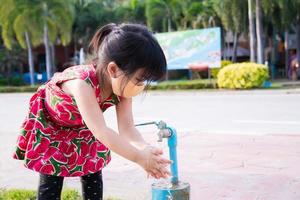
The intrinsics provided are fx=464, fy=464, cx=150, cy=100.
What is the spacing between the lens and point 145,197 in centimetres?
341

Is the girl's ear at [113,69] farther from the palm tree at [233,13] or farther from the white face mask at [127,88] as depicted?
the palm tree at [233,13]

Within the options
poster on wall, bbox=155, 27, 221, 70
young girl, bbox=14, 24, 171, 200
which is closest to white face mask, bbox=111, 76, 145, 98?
young girl, bbox=14, 24, 171, 200

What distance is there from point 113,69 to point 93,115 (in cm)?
19

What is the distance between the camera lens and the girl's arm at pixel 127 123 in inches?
81.5

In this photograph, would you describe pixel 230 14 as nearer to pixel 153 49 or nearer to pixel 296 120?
pixel 296 120

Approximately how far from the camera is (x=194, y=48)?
1727 centimetres

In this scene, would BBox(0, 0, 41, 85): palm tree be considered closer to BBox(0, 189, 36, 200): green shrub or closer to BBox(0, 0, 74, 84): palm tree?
BBox(0, 0, 74, 84): palm tree

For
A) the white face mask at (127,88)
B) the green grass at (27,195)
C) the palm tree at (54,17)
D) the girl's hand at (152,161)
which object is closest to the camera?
the girl's hand at (152,161)

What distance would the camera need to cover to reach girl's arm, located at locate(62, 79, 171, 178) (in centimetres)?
168

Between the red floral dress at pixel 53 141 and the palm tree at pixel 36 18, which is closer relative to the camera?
the red floral dress at pixel 53 141

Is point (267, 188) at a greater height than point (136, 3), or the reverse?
point (136, 3)

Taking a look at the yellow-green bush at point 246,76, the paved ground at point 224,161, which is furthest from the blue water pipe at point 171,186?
the yellow-green bush at point 246,76

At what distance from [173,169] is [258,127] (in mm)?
5133

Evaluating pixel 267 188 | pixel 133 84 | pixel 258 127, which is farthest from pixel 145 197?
pixel 258 127
